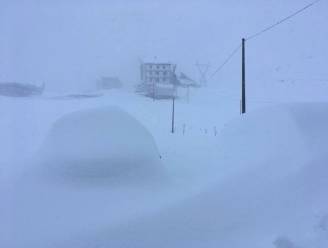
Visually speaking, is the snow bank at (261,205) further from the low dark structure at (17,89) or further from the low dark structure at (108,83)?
the low dark structure at (108,83)

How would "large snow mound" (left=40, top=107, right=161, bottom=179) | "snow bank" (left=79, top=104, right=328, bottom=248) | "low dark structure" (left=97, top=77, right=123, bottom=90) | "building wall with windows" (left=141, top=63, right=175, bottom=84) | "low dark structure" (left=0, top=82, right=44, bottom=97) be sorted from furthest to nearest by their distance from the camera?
"low dark structure" (left=97, top=77, right=123, bottom=90) → "building wall with windows" (left=141, top=63, right=175, bottom=84) → "low dark structure" (left=0, top=82, right=44, bottom=97) → "large snow mound" (left=40, top=107, right=161, bottom=179) → "snow bank" (left=79, top=104, right=328, bottom=248)

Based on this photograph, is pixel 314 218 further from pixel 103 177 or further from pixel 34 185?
pixel 34 185

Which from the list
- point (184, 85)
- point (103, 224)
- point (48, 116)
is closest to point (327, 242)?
point (103, 224)

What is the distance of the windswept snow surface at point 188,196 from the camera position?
670cm

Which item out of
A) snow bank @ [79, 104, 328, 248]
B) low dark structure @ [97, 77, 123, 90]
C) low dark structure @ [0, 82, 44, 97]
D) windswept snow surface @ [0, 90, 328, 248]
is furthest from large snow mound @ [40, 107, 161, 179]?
low dark structure @ [97, 77, 123, 90]

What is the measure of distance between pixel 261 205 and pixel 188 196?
1.61 metres

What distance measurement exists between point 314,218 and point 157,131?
46.2ft

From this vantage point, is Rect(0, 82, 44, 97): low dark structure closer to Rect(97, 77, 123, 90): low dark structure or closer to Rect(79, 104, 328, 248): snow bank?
Rect(97, 77, 123, 90): low dark structure

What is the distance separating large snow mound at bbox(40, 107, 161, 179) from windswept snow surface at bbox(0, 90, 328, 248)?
0.15 ft

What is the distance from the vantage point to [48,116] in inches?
1071

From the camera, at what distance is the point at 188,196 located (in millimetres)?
8414

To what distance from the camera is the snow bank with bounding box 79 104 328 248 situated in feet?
21.6

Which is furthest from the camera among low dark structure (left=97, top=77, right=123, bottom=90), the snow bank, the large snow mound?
low dark structure (left=97, top=77, right=123, bottom=90)

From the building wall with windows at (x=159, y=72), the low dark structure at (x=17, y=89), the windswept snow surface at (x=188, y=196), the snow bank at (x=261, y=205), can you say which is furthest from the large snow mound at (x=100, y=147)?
the building wall with windows at (x=159, y=72)
